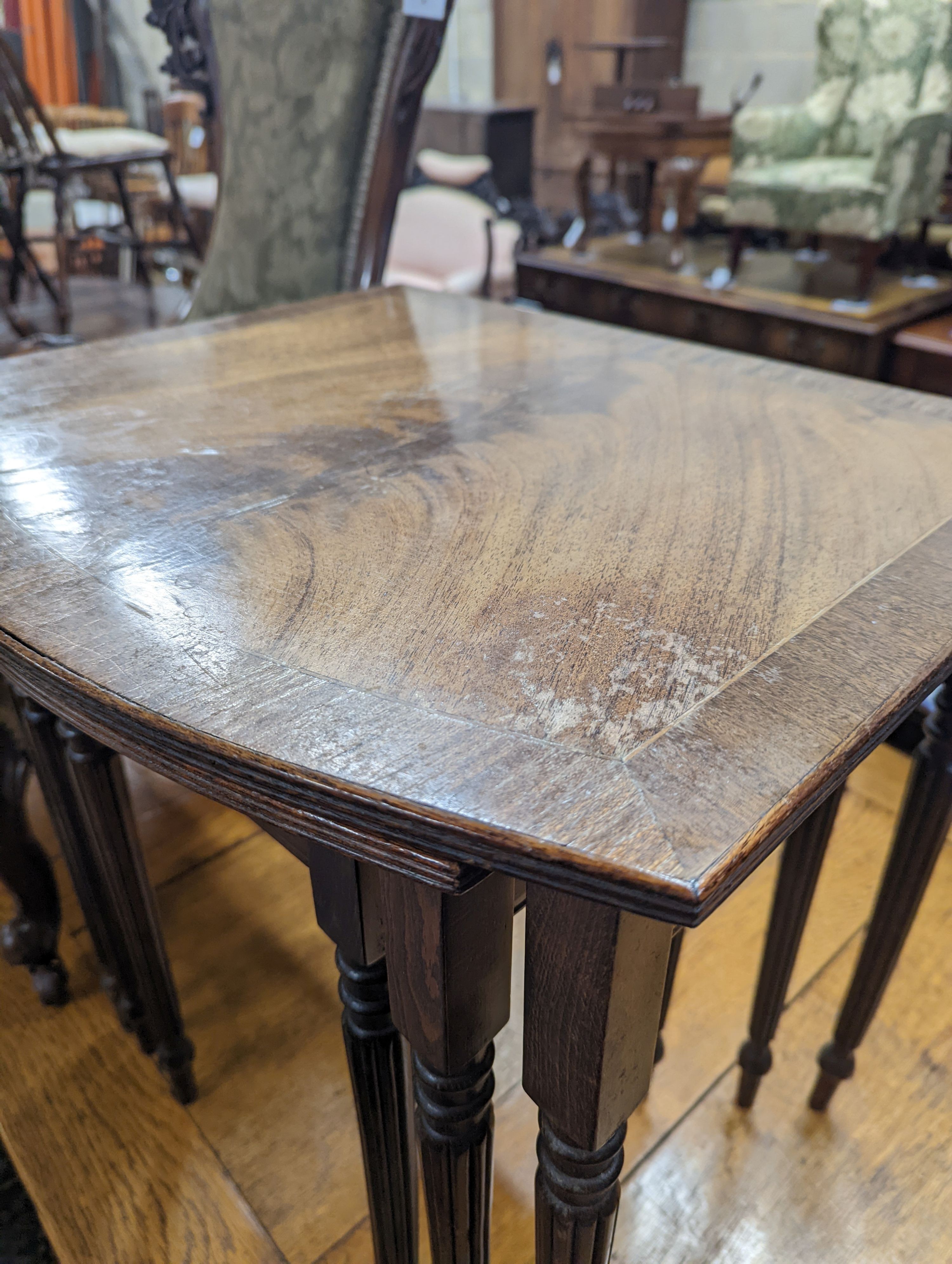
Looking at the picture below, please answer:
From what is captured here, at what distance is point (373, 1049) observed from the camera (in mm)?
496

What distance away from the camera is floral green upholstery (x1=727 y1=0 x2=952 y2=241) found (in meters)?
2.16

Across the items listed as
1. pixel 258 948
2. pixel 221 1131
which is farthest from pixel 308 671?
pixel 258 948

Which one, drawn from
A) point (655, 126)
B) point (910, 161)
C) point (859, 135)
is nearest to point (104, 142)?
point (655, 126)

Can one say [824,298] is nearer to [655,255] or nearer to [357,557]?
[655,255]

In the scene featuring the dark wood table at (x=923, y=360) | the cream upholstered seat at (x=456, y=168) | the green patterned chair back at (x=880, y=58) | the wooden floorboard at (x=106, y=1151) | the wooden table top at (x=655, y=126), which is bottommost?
the wooden floorboard at (x=106, y=1151)

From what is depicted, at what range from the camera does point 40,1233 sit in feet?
2.60

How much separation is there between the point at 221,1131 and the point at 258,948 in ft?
0.74

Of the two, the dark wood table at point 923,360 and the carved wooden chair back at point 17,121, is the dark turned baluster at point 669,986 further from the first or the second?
the carved wooden chair back at point 17,121

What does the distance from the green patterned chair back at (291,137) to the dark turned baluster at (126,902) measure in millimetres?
711

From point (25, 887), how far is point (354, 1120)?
0.39 m

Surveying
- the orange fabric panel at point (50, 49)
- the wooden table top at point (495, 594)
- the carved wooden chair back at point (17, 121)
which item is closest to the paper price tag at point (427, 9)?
the wooden table top at point (495, 594)

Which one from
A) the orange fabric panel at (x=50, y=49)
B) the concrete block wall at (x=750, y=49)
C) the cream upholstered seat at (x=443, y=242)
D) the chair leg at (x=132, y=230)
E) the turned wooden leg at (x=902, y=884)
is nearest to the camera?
the turned wooden leg at (x=902, y=884)

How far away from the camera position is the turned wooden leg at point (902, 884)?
65 cm

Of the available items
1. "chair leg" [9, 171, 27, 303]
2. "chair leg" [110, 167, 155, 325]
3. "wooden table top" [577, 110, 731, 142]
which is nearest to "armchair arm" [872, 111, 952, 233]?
"wooden table top" [577, 110, 731, 142]
